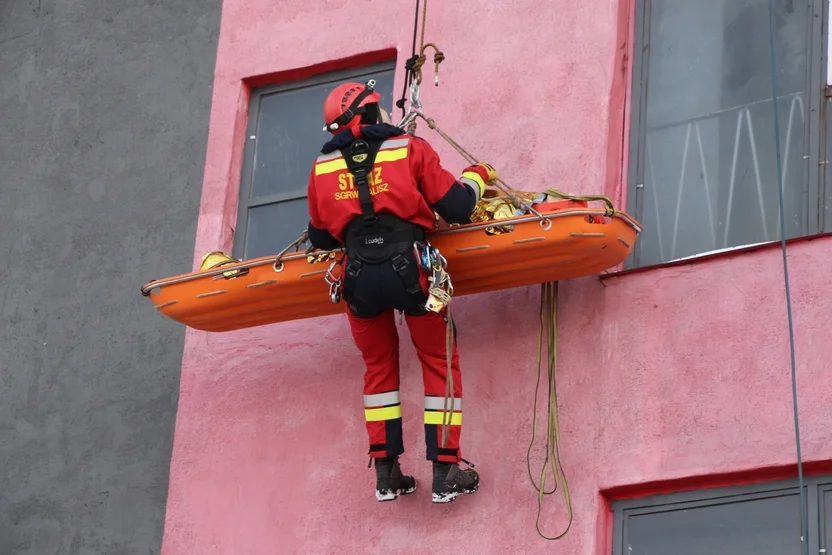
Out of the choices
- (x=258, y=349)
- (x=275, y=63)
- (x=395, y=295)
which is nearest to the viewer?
(x=395, y=295)

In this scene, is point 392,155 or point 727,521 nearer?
point 727,521

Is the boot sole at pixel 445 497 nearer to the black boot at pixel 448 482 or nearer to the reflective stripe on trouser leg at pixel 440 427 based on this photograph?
the black boot at pixel 448 482

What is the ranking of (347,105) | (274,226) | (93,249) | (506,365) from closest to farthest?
1. (347,105)
2. (506,365)
3. (274,226)
4. (93,249)

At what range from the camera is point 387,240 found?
8.29 m

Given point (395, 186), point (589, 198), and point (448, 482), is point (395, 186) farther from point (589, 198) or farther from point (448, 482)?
point (448, 482)

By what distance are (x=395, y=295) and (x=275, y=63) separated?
2.26 metres

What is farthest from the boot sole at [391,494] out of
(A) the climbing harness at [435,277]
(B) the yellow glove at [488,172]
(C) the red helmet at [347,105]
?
(C) the red helmet at [347,105]

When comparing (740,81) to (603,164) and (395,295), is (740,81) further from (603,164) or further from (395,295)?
(395,295)

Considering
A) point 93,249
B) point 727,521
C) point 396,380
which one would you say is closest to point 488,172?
point 396,380

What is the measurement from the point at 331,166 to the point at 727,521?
88.0 inches

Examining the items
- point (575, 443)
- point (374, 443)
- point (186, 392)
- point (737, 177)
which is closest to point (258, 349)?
point (186, 392)

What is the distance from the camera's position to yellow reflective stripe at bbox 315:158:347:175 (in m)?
8.40

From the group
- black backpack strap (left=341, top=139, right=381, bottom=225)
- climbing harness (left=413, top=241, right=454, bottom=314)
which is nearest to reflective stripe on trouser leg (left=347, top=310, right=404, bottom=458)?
climbing harness (left=413, top=241, right=454, bottom=314)

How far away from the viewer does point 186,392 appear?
9.53m
